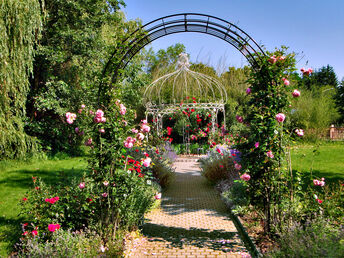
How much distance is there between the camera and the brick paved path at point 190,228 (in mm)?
3023

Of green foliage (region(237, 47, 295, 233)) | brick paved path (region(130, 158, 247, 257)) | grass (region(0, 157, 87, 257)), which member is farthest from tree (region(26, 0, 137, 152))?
green foliage (region(237, 47, 295, 233))

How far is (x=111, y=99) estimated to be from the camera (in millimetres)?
3146

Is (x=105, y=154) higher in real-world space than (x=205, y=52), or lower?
lower

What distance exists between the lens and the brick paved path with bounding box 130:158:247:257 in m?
3.02

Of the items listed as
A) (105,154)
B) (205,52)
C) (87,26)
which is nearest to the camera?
(105,154)

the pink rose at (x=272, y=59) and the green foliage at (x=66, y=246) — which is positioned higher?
the pink rose at (x=272, y=59)

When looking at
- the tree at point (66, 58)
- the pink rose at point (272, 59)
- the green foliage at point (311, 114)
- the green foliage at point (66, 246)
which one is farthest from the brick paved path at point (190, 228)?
the green foliage at point (311, 114)

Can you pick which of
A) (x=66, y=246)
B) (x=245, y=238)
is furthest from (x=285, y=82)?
(x=66, y=246)

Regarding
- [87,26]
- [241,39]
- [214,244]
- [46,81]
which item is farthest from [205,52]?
[214,244]

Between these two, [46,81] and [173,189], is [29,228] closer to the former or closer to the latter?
Answer: [173,189]

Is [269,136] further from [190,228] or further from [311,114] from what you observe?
[311,114]

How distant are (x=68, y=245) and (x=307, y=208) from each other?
2.87 metres

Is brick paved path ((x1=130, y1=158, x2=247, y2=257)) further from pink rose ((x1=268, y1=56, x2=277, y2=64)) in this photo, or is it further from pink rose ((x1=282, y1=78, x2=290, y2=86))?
pink rose ((x1=268, y1=56, x2=277, y2=64))

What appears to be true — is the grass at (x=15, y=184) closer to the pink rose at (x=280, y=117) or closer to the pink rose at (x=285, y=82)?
the pink rose at (x=280, y=117)
